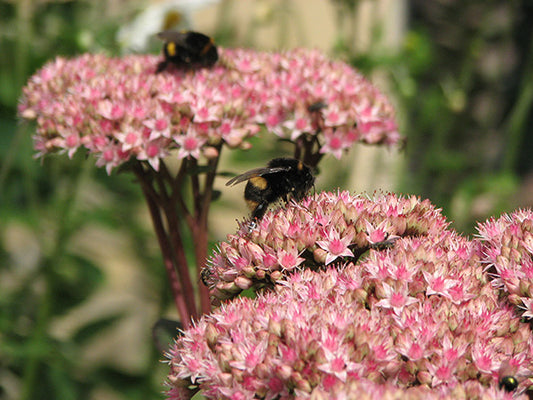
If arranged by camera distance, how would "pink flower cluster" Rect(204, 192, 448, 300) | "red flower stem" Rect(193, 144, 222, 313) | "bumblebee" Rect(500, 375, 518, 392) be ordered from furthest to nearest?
"red flower stem" Rect(193, 144, 222, 313) < "pink flower cluster" Rect(204, 192, 448, 300) < "bumblebee" Rect(500, 375, 518, 392)

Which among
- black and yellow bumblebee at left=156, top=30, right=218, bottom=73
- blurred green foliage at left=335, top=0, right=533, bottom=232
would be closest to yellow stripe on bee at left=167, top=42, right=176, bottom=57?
black and yellow bumblebee at left=156, top=30, right=218, bottom=73

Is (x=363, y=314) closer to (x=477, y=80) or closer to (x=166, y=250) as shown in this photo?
(x=166, y=250)

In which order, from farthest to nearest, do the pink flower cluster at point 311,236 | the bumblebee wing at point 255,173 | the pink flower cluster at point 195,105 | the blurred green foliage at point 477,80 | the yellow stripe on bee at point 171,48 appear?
the blurred green foliage at point 477,80 < the yellow stripe on bee at point 171,48 < the pink flower cluster at point 195,105 < the bumblebee wing at point 255,173 < the pink flower cluster at point 311,236

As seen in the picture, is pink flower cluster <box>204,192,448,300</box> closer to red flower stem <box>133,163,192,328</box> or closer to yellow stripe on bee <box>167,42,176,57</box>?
red flower stem <box>133,163,192,328</box>

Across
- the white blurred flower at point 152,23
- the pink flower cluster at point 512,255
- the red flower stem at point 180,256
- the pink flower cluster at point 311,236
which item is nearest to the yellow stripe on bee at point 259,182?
the pink flower cluster at point 311,236

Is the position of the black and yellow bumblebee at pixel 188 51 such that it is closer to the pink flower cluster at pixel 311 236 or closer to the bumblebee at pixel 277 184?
the bumblebee at pixel 277 184

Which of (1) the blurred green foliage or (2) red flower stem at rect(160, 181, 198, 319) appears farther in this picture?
(1) the blurred green foliage
